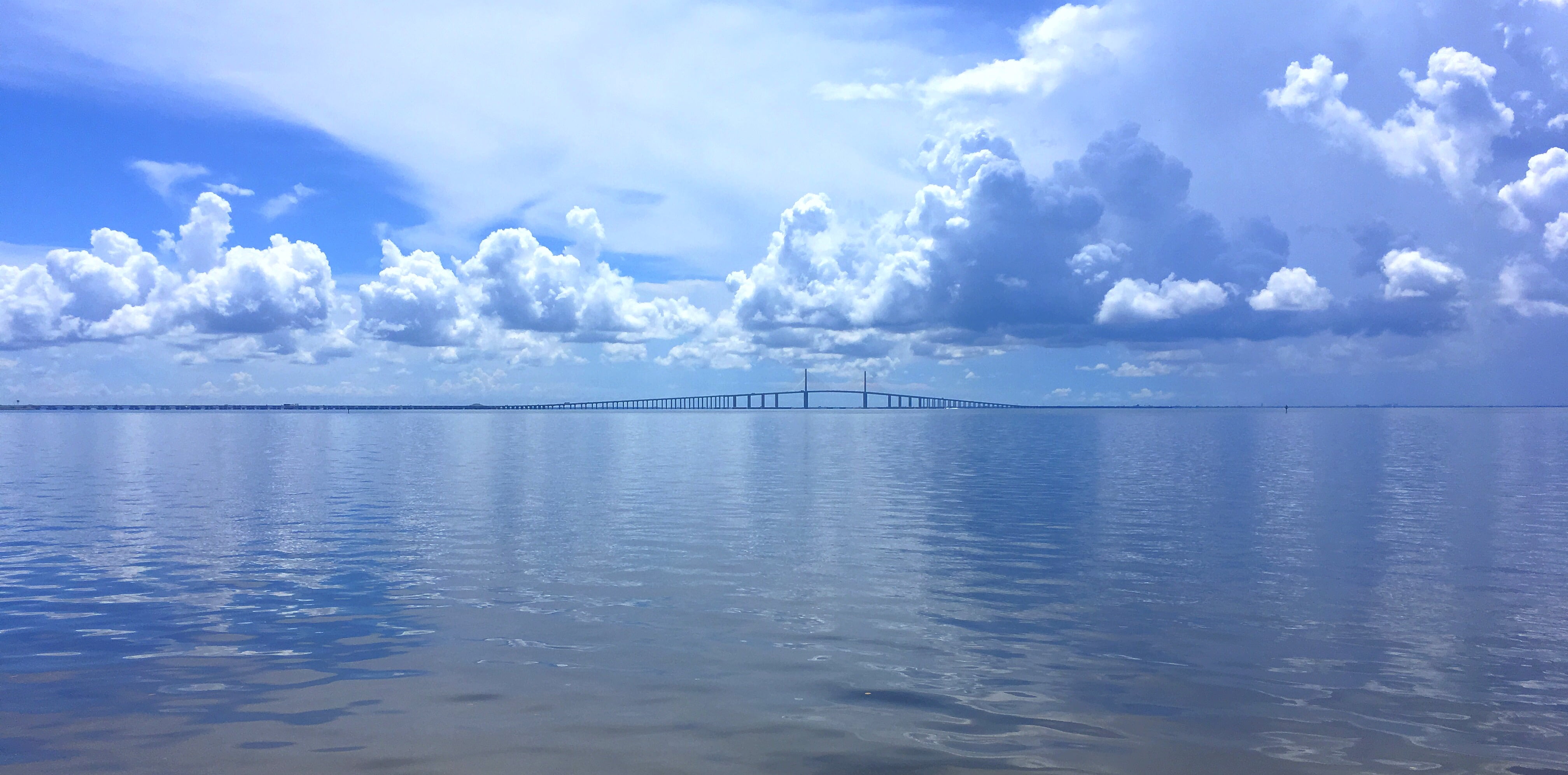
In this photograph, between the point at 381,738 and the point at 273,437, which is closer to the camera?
the point at 381,738

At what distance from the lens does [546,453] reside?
8525 cm

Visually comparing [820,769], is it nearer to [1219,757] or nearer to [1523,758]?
[1219,757]

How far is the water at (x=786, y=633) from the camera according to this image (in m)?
13.3

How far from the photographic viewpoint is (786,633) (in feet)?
63.5

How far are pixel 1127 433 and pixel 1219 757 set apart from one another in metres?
130

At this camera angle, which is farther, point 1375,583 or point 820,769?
point 1375,583

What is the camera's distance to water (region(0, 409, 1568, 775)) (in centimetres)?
1333

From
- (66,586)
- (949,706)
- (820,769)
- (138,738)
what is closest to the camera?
(820,769)

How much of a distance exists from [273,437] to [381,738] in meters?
127

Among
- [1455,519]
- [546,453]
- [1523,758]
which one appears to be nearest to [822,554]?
[1523,758]

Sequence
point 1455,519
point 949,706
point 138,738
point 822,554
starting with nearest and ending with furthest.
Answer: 1. point 138,738
2. point 949,706
3. point 822,554
4. point 1455,519

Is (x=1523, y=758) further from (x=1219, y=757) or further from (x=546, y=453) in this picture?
(x=546, y=453)

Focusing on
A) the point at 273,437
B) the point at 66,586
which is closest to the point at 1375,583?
the point at 66,586

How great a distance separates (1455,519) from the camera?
3653 cm
